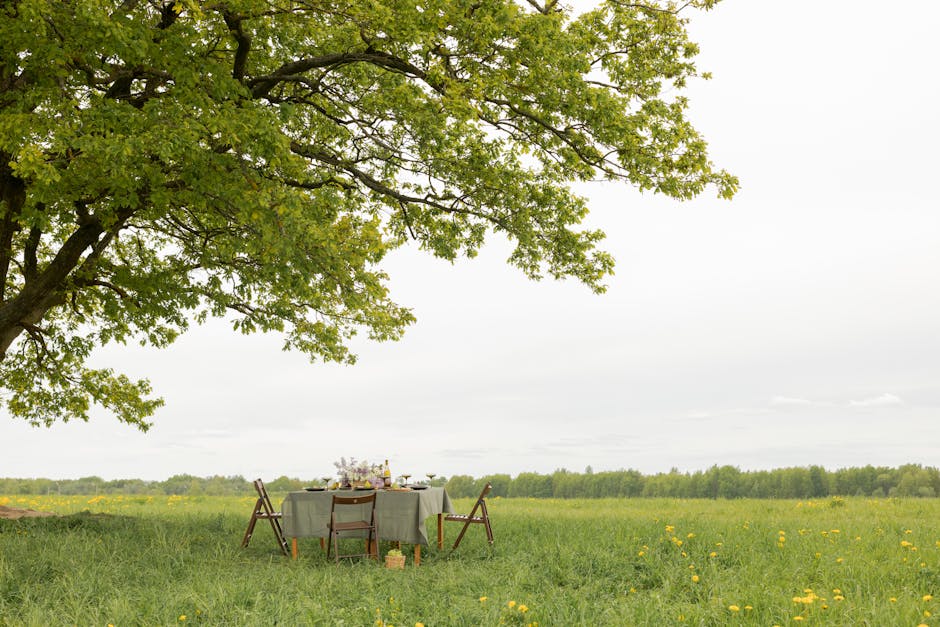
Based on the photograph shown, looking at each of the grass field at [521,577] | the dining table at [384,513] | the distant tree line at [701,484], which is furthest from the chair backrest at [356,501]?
the distant tree line at [701,484]

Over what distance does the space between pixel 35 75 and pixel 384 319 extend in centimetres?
620

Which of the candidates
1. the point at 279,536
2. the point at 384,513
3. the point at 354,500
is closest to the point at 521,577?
the point at 354,500

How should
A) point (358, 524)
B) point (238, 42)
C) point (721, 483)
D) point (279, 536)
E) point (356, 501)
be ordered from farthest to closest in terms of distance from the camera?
1. point (721, 483)
2. point (279, 536)
3. point (358, 524)
4. point (356, 501)
5. point (238, 42)

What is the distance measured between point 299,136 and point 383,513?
6.00 m

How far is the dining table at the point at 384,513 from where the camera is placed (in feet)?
28.2

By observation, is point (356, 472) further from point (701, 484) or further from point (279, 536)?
point (701, 484)

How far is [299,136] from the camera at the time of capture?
1092 cm

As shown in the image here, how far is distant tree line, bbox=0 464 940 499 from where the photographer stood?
19.2 m

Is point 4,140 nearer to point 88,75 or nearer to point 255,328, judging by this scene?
point 88,75

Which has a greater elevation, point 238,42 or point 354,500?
point 238,42

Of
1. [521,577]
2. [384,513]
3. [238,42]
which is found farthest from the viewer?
[384,513]

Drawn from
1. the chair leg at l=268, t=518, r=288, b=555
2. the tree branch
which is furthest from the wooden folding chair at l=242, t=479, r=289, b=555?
the tree branch

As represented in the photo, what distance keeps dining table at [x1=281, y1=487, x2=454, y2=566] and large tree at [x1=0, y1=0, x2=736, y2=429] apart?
2635 mm

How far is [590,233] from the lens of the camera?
432 inches
